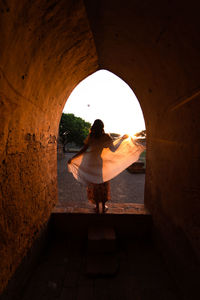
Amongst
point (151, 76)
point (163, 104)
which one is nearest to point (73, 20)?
point (151, 76)

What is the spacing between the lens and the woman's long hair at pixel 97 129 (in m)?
2.88

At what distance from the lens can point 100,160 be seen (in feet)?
9.15

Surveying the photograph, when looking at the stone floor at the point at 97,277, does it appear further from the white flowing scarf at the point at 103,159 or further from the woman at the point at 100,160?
the white flowing scarf at the point at 103,159

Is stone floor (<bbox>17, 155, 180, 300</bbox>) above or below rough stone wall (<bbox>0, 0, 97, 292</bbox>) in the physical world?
below

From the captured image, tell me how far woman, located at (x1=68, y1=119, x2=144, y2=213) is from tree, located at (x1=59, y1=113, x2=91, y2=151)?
21.1 m

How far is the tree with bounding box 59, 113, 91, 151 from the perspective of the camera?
2304 centimetres

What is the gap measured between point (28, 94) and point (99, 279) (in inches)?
105

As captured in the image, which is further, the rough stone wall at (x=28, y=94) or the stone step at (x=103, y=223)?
the stone step at (x=103, y=223)

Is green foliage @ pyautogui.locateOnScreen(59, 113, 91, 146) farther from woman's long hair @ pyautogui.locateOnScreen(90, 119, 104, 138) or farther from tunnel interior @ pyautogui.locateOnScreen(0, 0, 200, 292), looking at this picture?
tunnel interior @ pyautogui.locateOnScreen(0, 0, 200, 292)

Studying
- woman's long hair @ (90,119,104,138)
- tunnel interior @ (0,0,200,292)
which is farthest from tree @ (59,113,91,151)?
tunnel interior @ (0,0,200,292)

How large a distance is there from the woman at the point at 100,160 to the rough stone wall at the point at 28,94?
74 centimetres

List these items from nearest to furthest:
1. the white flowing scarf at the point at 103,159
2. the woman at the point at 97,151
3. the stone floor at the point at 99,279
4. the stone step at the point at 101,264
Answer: the stone floor at the point at 99,279, the stone step at the point at 101,264, the white flowing scarf at the point at 103,159, the woman at the point at 97,151

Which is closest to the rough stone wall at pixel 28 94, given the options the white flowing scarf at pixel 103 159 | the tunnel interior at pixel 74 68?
the tunnel interior at pixel 74 68

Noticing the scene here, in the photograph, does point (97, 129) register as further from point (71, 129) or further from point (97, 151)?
point (71, 129)
